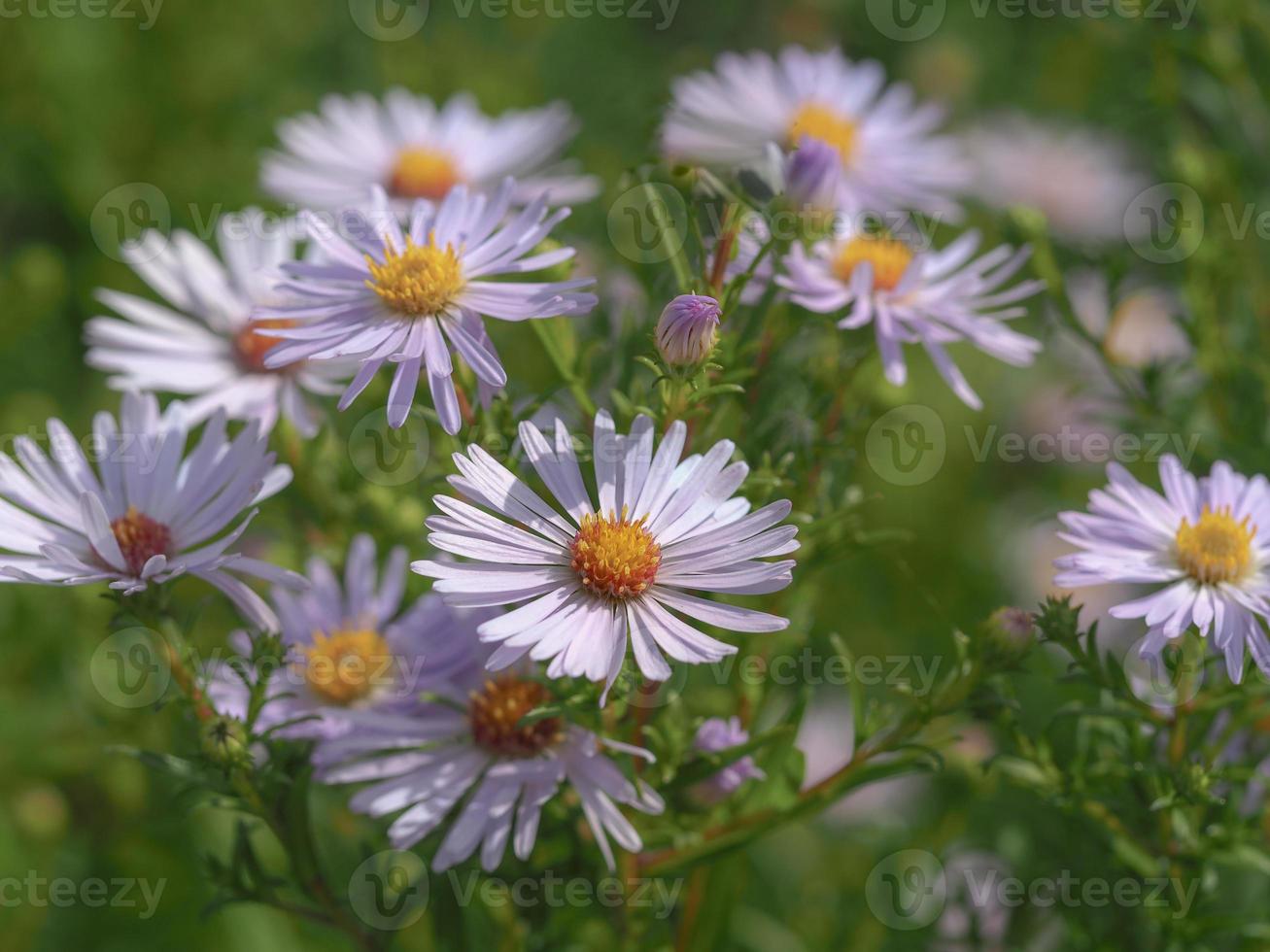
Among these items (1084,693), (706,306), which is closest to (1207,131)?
(1084,693)

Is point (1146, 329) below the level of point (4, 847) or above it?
above

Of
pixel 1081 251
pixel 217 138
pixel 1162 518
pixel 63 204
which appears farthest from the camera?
pixel 217 138

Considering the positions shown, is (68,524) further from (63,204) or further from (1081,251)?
(63,204)

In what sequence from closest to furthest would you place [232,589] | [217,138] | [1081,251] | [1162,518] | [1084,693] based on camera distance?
[232,589]
[1162,518]
[1084,693]
[1081,251]
[217,138]
